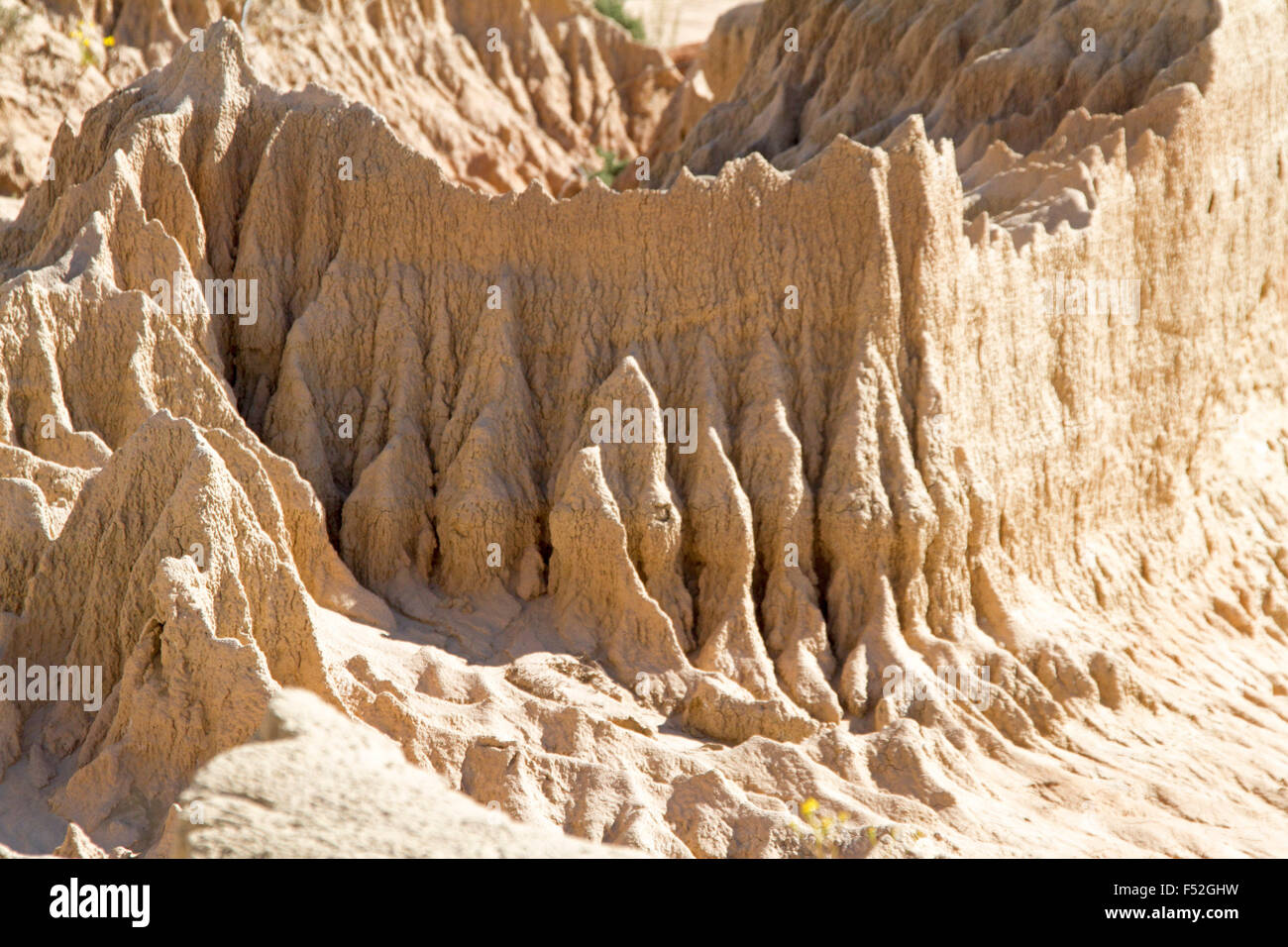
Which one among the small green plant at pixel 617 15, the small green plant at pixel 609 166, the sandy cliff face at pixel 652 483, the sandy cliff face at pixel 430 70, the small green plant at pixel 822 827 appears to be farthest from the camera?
the small green plant at pixel 617 15

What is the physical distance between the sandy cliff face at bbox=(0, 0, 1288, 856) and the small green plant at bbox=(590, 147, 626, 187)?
15.5m

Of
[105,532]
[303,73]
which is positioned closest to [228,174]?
[105,532]

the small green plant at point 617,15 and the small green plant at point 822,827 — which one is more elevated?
the small green plant at point 617,15

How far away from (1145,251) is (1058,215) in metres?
1.53

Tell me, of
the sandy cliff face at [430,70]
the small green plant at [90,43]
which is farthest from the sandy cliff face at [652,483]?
the small green plant at [90,43]

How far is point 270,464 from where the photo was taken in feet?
50.4

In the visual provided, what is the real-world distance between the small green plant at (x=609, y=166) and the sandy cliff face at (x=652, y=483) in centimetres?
1551

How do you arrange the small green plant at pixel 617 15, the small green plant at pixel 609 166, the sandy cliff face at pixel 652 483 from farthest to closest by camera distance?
the small green plant at pixel 617 15 → the small green plant at pixel 609 166 → the sandy cliff face at pixel 652 483

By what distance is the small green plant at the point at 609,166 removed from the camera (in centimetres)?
3512

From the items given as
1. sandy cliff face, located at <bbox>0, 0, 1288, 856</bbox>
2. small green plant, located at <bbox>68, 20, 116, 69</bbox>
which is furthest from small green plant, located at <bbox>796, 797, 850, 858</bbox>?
small green plant, located at <bbox>68, 20, 116, 69</bbox>

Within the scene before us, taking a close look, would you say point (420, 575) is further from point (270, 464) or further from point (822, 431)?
point (822, 431)

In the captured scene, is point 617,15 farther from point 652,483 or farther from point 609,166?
point 652,483

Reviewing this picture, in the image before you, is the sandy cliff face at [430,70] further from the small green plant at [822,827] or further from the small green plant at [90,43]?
the small green plant at [822,827]

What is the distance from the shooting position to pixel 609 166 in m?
36.1
